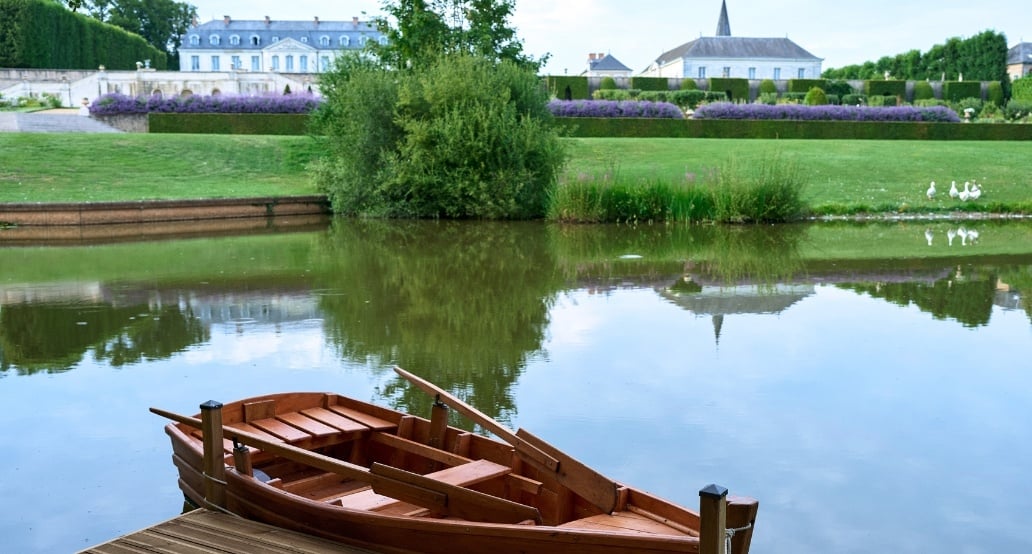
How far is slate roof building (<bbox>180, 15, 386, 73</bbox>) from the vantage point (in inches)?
3268

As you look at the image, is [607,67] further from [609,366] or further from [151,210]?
[609,366]

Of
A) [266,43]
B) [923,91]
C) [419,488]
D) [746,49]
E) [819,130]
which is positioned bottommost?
[419,488]

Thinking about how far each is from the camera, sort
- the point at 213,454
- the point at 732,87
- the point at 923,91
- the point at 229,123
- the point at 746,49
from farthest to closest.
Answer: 1. the point at 746,49
2. the point at 923,91
3. the point at 732,87
4. the point at 229,123
5. the point at 213,454

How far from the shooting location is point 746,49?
257 ft

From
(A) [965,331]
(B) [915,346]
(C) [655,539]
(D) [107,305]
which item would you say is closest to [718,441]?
(C) [655,539]

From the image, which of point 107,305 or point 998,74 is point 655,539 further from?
point 998,74

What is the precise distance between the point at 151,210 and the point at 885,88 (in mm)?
41325

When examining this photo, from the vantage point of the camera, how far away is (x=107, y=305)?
1016cm

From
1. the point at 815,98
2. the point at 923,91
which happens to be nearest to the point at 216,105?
the point at 815,98

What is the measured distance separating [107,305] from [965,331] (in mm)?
8446

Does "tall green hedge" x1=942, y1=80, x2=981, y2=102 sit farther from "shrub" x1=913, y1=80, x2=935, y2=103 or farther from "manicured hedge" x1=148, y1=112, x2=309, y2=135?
"manicured hedge" x1=148, y1=112, x2=309, y2=135

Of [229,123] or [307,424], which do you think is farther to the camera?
[229,123]

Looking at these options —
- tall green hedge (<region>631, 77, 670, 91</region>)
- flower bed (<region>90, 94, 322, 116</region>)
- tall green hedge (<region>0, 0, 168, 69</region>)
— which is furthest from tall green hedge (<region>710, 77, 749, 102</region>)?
tall green hedge (<region>0, 0, 168, 69</region>)

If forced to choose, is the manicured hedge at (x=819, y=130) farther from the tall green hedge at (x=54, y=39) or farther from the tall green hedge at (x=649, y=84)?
the tall green hedge at (x=54, y=39)
